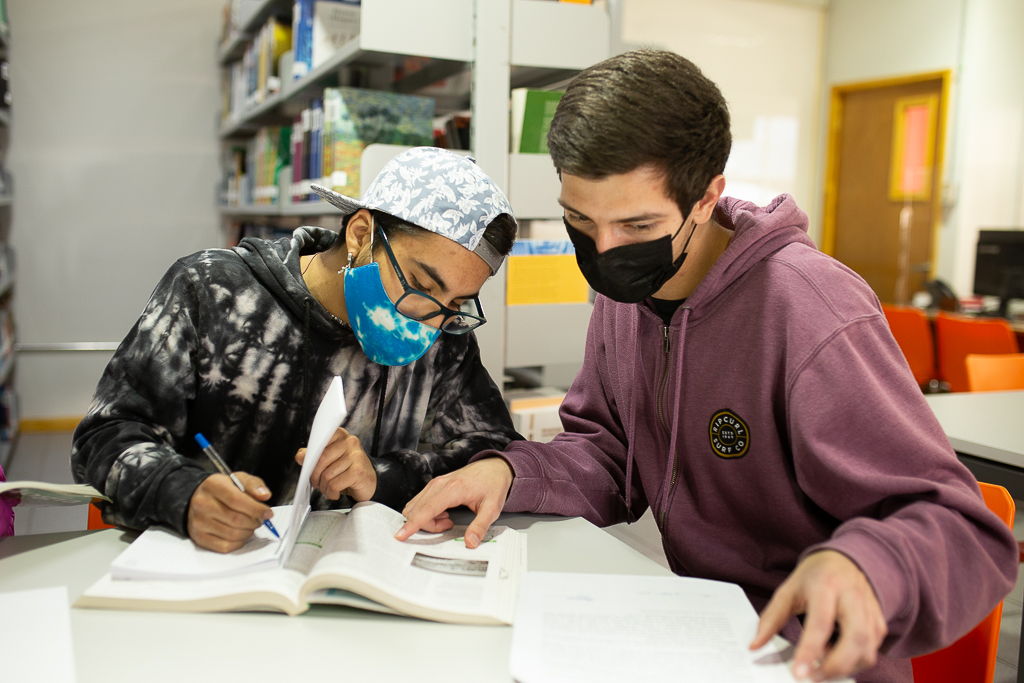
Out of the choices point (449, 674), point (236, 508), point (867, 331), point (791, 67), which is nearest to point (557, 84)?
point (867, 331)

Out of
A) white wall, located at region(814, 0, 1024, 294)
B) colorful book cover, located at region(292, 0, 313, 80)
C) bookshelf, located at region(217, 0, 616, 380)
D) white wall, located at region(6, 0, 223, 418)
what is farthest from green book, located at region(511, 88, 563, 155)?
white wall, located at region(814, 0, 1024, 294)

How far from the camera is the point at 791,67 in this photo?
21.7 ft

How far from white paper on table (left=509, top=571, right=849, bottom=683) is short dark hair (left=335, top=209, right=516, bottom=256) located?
0.61 metres

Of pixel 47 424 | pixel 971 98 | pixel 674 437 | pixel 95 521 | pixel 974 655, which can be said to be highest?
pixel 971 98

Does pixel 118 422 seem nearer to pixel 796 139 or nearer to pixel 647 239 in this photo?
pixel 647 239

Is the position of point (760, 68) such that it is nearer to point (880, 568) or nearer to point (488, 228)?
point (488, 228)

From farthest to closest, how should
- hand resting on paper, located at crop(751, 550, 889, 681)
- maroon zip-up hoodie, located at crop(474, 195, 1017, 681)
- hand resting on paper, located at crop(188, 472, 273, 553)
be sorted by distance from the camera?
hand resting on paper, located at crop(188, 472, 273, 553) < maroon zip-up hoodie, located at crop(474, 195, 1017, 681) < hand resting on paper, located at crop(751, 550, 889, 681)

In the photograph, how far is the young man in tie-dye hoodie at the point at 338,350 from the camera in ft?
4.01

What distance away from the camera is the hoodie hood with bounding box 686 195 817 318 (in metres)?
1.11

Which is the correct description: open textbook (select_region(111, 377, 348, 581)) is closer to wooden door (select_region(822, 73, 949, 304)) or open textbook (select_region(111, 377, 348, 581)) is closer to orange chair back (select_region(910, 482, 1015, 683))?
orange chair back (select_region(910, 482, 1015, 683))

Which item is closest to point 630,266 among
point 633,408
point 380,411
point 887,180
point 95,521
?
point 633,408

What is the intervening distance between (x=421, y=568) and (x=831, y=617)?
1.56 feet

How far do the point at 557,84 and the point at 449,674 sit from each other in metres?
2.14

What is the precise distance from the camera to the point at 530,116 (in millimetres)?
2283
